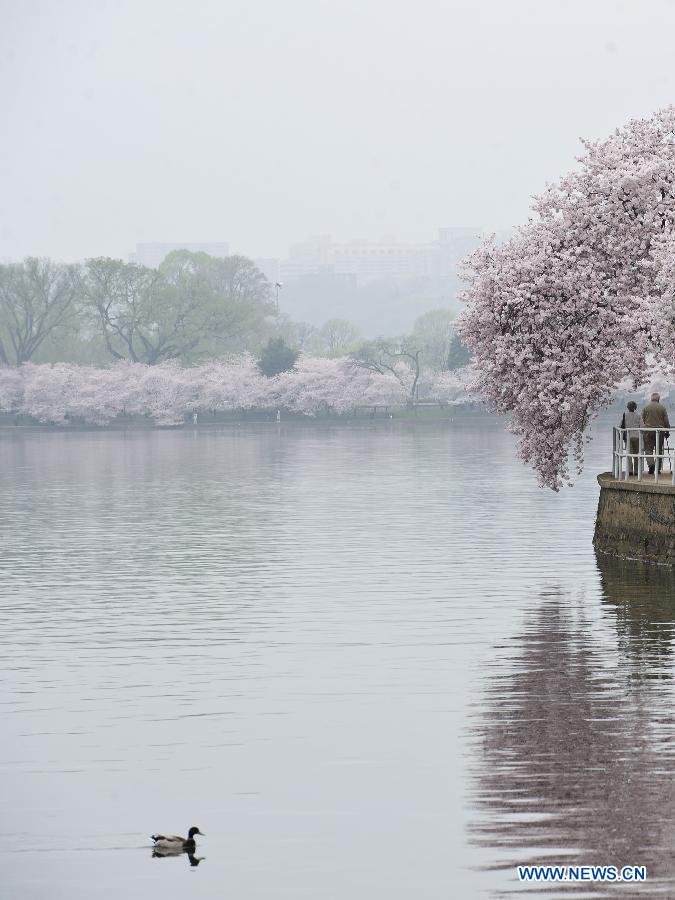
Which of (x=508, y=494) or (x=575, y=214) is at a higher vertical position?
(x=575, y=214)

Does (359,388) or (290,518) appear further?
(359,388)

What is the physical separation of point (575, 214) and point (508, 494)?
2189cm

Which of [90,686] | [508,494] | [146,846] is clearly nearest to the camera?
[146,846]

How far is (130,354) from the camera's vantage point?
180375mm

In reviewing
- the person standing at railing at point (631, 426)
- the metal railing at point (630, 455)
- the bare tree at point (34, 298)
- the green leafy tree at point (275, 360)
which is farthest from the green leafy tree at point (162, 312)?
the metal railing at point (630, 455)

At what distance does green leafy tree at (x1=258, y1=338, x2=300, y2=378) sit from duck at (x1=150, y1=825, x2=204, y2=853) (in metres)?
167

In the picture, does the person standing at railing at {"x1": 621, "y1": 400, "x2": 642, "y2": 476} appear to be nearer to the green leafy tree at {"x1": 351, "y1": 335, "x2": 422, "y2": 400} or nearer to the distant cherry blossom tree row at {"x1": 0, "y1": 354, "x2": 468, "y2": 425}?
the distant cherry blossom tree row at {"x1": 0, "y1": 354, "x2": 468, "y2": 425}

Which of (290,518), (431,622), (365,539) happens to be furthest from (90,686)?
(290,518)

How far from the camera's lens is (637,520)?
118ft

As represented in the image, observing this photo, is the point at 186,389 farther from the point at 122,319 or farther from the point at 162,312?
the point at 122,319

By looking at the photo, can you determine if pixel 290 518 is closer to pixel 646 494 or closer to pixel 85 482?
pixel 646 494

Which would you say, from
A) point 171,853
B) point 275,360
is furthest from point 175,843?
point 275,360

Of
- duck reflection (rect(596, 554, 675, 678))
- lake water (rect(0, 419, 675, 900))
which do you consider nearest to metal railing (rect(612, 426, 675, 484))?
duck reflection (rect(596, 554, 675, 678))

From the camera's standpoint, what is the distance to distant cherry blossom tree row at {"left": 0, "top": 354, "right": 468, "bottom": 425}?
170500 mm
